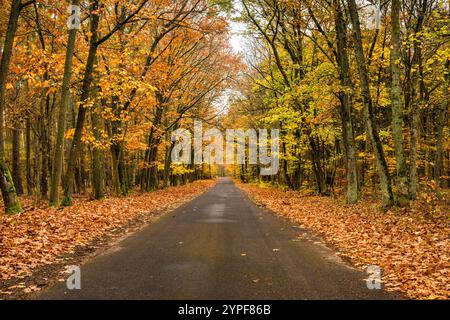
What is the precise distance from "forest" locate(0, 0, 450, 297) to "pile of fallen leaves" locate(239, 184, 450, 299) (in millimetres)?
431

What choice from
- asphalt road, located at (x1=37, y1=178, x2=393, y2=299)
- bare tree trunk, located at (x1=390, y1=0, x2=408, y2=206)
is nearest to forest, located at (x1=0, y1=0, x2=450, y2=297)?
bare tree trunk, located at (x1=390, y1=0, x2=408, y2=206)

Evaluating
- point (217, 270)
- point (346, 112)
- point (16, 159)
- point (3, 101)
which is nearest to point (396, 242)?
point (217, 270)

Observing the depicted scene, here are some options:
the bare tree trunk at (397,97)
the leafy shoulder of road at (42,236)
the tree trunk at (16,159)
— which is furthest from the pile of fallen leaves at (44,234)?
the tree trunk at (16,159)

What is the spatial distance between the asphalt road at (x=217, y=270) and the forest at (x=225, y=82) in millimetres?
1727

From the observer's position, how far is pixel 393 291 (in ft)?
20.6

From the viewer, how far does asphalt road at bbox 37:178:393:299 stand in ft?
19.7

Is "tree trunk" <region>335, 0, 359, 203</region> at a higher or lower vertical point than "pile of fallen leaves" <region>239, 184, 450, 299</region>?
higher

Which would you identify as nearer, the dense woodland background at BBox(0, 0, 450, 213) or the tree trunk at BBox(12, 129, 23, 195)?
the dense woodland background at BBox(0, 0, 450, 213)

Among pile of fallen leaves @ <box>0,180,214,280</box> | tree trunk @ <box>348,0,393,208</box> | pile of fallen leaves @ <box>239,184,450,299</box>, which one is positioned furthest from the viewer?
tree trunk @ <box>348,0,393,208</box>

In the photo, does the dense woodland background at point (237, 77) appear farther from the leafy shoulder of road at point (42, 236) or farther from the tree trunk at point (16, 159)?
the leafy shoulder of road at point (42, 236)

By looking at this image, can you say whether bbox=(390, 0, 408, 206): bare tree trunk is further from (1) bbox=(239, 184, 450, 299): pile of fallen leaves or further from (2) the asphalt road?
(2) the asphalt road
